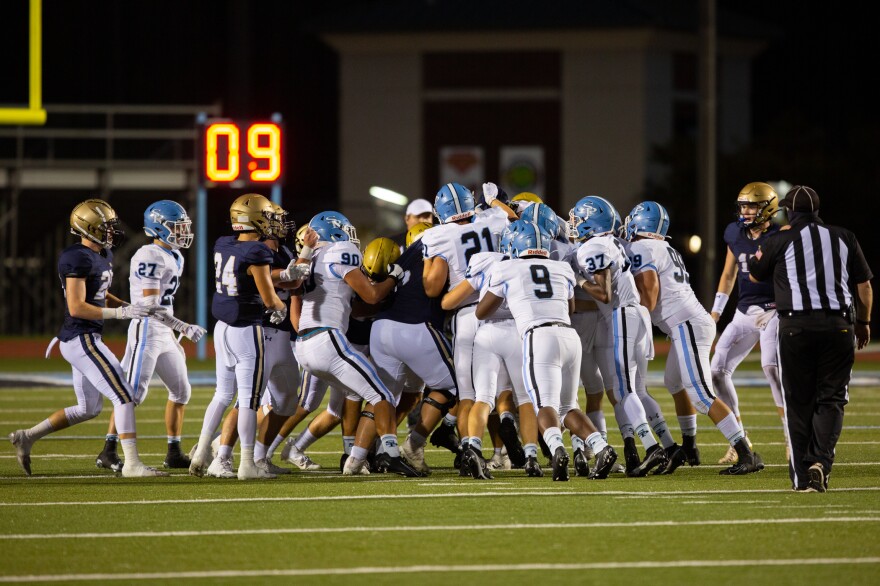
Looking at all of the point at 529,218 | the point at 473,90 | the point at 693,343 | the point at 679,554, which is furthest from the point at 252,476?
the point at 473,90

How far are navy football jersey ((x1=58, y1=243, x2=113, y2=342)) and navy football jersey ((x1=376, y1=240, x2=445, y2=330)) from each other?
1.79 metres

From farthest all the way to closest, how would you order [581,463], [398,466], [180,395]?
[180,395], [398,466], [581,463]

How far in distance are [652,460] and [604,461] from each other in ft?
1.55

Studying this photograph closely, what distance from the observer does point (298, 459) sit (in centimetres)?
998

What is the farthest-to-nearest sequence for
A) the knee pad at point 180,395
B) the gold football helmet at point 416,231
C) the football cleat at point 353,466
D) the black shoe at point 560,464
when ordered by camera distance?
the gold football helmet at point 416,231 < the knee pad at point 180,395 < the football cleat at point 353,466 < the black shoe at point 560,464

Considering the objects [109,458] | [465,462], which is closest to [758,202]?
[465,462]

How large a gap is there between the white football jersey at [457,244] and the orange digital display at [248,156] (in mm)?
8638

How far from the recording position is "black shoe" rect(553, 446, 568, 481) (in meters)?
8.78

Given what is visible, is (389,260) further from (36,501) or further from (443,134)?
(443,134)

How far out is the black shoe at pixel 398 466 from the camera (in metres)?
9.30

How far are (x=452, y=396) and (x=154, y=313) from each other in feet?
6.48

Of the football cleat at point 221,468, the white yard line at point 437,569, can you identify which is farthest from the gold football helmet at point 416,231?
the white yard line at point 437,569

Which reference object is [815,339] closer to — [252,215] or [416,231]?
[416,231]

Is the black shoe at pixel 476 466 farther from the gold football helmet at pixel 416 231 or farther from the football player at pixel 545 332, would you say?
Answer: the gold football helmet at pixel 416 231
